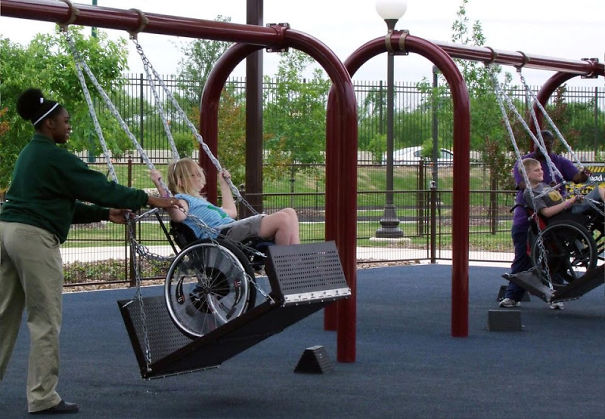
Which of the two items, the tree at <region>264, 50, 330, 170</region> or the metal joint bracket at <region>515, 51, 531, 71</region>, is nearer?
the metal joint bracket at <region>515, 51, 531, 71</region>

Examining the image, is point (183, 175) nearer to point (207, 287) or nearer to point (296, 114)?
point (207, 287)

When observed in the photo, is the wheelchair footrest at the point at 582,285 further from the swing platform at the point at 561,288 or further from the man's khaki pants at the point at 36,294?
the man's khaki pants at the point at 36,294

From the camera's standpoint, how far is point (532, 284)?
11523 millimetres

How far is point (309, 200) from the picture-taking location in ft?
58.4

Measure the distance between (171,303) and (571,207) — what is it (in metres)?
5.40

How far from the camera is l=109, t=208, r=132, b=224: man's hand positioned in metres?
7.44

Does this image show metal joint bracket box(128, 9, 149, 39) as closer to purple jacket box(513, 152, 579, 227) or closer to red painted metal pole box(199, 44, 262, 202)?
red painted metal pole box(199, 44, 262, 202)

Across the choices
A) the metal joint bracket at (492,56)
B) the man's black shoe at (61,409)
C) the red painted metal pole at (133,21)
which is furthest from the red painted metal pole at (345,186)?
the metal joint bracket at (492,56)

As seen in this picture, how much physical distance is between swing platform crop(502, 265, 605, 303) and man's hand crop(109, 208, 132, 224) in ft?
17.3

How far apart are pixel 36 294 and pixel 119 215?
0.91 meters

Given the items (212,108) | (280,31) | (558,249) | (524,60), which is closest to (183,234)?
(280,31)

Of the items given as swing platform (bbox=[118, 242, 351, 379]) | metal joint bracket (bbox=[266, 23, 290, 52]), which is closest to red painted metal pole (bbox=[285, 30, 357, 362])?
metal joint bracket (bbox=[266, 23, 290, 52])

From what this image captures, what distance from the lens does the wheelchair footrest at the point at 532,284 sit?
11.4 m

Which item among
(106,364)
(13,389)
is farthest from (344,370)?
(13,389)
